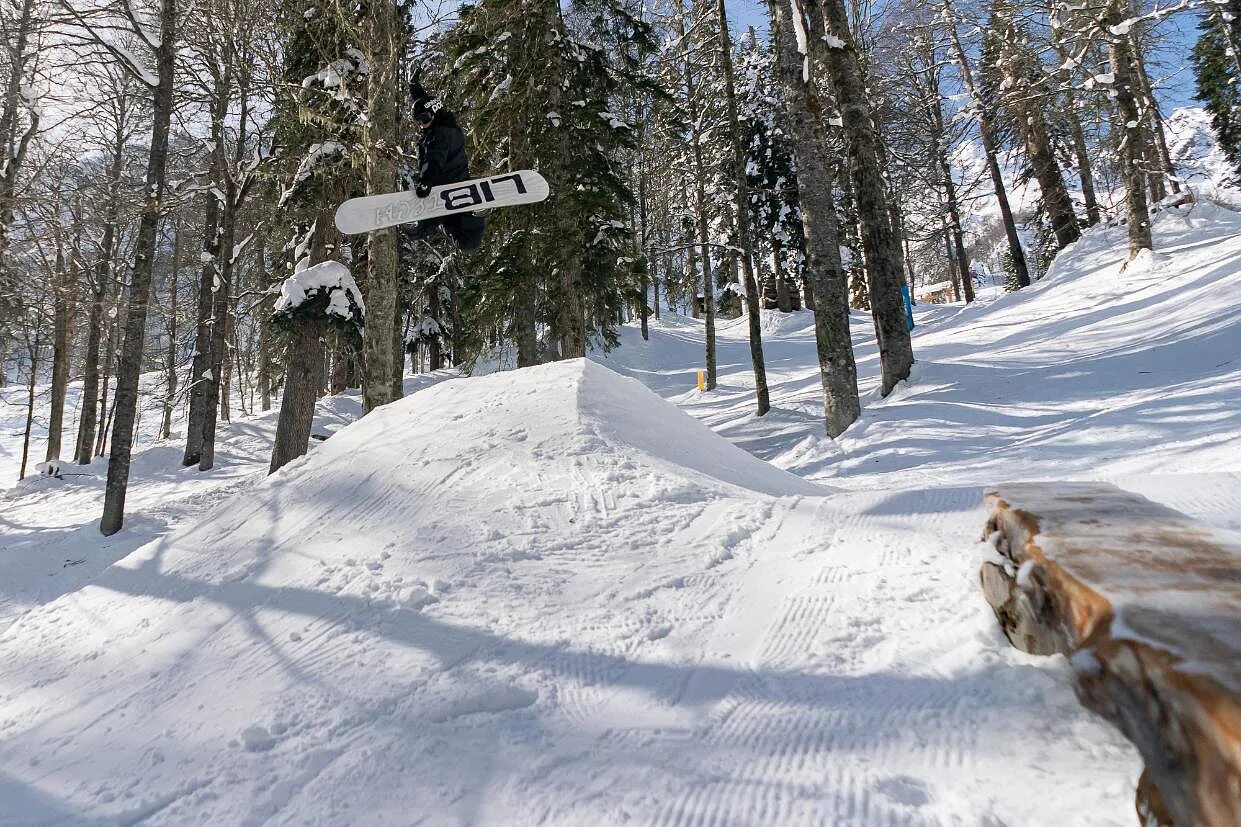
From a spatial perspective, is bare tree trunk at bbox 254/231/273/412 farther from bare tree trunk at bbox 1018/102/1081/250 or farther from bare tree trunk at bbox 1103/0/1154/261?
bare tree trunk at bbox 1018/102/1081/250

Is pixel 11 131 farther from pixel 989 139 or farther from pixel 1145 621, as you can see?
pixel 989 139

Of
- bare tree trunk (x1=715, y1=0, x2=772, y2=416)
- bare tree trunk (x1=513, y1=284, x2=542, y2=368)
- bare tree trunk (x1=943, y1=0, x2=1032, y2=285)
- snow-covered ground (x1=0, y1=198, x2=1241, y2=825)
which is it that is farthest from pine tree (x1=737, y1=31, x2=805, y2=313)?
snow-covered ground (x1=0, y1=198, x2=1241, y2=825)

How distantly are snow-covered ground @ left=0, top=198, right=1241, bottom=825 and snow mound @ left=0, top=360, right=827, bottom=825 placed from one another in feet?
0.04

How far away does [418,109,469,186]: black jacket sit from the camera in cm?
608

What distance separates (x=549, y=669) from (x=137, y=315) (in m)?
9.39

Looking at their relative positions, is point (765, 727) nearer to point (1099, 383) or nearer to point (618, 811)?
point (618, 811)

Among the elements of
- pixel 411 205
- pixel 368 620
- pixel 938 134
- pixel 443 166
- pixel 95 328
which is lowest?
pixel 368 620

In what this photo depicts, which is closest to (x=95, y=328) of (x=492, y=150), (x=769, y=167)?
(x=492, y=150)

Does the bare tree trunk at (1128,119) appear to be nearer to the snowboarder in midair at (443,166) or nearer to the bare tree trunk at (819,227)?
the bare tree trunk at (819,227)

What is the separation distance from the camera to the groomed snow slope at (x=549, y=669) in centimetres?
152

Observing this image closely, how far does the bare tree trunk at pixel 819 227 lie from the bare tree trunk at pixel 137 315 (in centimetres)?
802

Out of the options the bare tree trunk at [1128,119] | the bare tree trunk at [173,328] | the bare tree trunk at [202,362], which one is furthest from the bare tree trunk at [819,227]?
the bare tree trunk at [202,362]

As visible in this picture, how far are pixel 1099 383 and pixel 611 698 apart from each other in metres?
7.66

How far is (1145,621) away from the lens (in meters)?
1.28
